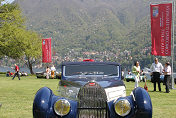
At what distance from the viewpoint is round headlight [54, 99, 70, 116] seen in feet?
21.7

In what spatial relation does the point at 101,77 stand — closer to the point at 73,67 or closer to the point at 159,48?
the point at 73,67

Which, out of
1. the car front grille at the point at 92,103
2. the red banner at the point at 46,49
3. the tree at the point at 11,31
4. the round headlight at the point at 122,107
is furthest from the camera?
the red banner at the point at 46,49

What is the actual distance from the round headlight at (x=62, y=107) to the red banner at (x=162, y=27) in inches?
606

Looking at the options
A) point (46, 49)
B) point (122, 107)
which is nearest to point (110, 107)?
point (122, 107)

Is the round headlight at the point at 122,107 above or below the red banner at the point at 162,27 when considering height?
below

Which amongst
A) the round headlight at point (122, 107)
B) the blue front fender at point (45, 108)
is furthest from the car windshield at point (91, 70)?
the round headlight at point (122, 107)

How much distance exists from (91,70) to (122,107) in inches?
99.9

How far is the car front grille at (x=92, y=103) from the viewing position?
676 centimetres

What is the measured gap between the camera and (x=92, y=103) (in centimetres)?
679

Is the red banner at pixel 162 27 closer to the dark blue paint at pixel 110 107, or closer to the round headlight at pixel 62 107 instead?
the dark blue paint at pixel 110 107

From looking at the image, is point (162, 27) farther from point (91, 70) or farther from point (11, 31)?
point (11, 31)

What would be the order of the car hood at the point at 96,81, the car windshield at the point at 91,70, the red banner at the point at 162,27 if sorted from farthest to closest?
the red banner at the point at 162,27 → the car windshield at the point at 91,70 → the car hood at the point at 96,81

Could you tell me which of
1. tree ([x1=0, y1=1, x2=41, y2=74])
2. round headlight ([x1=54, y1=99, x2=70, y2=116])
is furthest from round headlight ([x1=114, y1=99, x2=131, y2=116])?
tree ([x1=0, y1=1, x2=41, y2=74])

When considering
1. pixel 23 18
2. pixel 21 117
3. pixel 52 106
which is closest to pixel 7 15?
pixel 23 18
